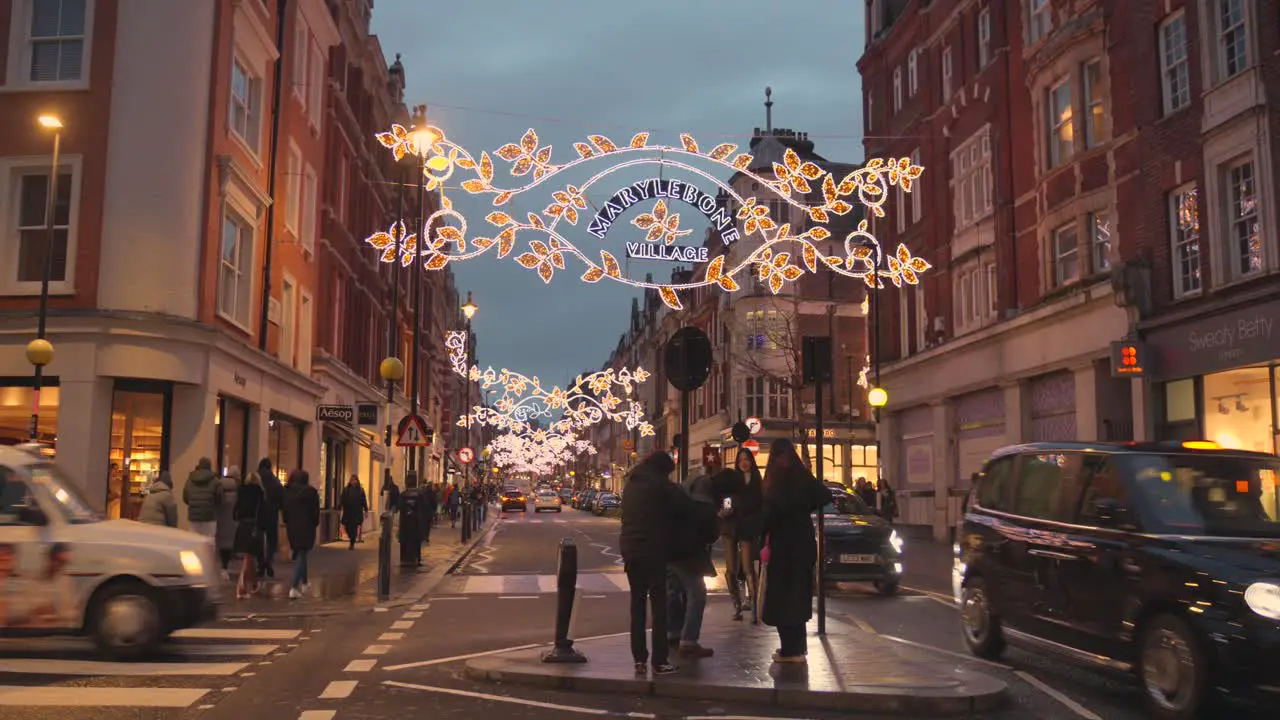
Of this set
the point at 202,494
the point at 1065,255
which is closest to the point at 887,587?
the point at 202,494

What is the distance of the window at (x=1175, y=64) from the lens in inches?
885

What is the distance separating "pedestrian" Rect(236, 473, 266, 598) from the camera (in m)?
17.0

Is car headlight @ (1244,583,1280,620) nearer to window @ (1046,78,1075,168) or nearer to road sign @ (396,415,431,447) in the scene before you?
road sign @ (396,415,431,447)

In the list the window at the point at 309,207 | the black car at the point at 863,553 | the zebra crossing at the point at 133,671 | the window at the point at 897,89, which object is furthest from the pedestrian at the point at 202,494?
the window at the point at 897,89

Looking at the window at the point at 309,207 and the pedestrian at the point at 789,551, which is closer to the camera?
the pedestrian at the point at 789,551

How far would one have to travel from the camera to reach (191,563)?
35.9 feet

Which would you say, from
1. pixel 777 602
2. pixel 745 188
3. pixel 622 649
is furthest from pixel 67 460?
pixel 745 188

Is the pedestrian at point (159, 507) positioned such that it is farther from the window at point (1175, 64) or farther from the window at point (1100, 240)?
the window at point (1100, 240)

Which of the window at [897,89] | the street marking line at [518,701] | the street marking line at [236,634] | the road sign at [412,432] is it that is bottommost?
the street marking line at [518,701]

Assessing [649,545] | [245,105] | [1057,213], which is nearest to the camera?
[649,545]

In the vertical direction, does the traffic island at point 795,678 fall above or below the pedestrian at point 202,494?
below

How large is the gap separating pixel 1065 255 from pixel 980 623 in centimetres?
1806

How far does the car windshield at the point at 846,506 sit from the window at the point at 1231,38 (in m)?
10.0

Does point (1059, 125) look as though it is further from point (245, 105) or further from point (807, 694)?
point (807, 694)
